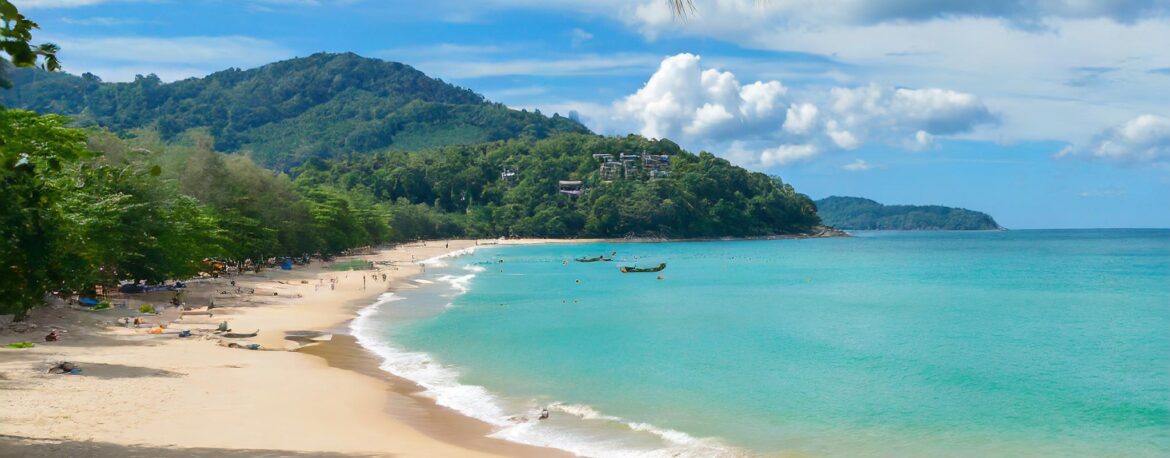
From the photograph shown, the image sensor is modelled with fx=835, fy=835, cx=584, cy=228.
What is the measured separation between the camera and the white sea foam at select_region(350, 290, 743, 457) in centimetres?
1334

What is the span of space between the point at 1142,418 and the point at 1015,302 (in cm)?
3040

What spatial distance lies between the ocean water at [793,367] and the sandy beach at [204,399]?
1400mm

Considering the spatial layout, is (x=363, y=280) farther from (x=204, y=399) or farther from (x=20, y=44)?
(x=20, y=44)

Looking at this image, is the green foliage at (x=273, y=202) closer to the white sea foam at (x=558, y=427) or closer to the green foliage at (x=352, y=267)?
the green foliage at (x=352, y=267)

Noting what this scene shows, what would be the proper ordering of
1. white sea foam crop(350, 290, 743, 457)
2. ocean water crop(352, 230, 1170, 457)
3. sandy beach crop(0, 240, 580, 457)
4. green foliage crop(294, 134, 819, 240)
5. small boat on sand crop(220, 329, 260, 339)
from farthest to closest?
green foliage crop(294, 134, 819, 240), small boat on sand crop(220, 329, 260, 339), ocean water crop(352, 230, 1170, 457), white sea foam crop(350, 290, 743, 457), sandy beach crop(0, 240, 580, 457)

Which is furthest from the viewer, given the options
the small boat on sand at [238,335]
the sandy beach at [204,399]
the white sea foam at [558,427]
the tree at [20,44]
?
the small boat on sand at [238,335]

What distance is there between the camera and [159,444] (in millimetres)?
11320

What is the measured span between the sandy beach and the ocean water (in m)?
1.40

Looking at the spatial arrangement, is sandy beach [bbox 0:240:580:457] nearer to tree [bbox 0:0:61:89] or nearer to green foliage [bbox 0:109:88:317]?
green foliage [bbox 0:109:88:317]

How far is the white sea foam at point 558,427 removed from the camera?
13336 mm

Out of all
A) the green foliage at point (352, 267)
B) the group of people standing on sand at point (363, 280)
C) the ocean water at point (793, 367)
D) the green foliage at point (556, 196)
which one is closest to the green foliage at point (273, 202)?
the green foliage at point (556, 196)

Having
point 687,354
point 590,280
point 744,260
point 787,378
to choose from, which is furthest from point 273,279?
point 744,260

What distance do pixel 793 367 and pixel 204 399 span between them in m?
15.0

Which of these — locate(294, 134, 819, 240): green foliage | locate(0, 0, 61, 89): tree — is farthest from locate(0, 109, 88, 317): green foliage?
locate(294, 134, 819, 240): green foliage
